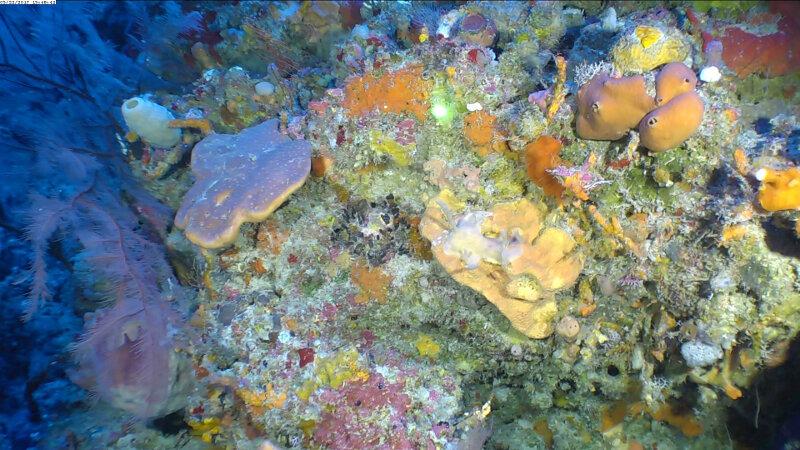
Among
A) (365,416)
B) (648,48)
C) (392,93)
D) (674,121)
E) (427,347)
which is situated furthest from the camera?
(427,347)

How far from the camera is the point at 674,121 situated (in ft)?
7.17

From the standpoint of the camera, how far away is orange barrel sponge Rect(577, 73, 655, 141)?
2.29m

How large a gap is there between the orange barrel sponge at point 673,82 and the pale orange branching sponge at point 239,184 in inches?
92.0

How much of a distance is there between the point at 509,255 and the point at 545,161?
2.28 feet

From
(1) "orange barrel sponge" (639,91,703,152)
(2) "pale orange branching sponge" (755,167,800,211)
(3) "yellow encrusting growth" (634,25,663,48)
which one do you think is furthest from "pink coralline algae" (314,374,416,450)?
(3) "yellow encrusting growth" (634,25,663,48)

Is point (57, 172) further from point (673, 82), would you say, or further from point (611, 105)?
point (673, 82)

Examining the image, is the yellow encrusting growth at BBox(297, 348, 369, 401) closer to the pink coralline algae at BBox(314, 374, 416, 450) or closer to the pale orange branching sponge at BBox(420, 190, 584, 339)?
the pink coralline algae at BBox(314, 374, 416, 450)

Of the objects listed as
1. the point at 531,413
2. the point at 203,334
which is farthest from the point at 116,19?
the point at 531,413

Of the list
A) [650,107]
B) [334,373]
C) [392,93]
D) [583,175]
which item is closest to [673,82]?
[650,107]

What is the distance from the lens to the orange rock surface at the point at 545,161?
2.71 metres

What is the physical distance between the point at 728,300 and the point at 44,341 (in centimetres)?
646

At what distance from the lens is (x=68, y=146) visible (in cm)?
427

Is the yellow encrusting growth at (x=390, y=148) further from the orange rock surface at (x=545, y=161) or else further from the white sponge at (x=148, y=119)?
the white sponge at (x=148, y=119)

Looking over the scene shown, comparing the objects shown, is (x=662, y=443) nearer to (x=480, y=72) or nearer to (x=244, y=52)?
(x=480, y=72)
